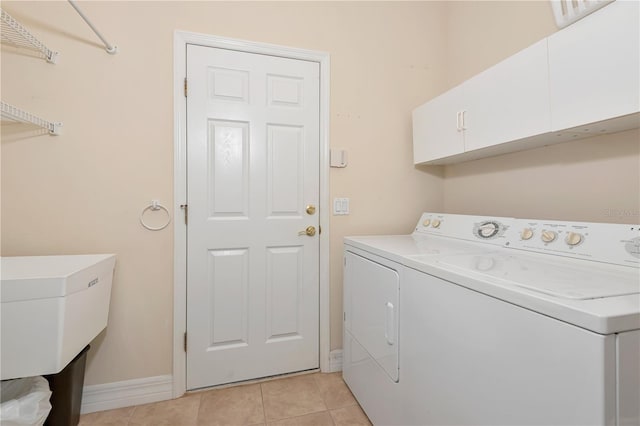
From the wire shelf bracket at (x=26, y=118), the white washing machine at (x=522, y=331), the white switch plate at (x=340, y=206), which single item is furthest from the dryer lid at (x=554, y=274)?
the wire shelf bracket at (x=26, y=118)

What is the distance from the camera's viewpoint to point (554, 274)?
0.85m

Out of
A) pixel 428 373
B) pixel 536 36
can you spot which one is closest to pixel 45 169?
pixel 428 373

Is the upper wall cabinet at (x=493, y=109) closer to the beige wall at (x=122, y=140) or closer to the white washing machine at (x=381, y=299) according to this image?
the white washing machine at (x=381, y=299)

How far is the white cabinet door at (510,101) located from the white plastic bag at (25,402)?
2275 mm

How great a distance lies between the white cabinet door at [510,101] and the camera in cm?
116

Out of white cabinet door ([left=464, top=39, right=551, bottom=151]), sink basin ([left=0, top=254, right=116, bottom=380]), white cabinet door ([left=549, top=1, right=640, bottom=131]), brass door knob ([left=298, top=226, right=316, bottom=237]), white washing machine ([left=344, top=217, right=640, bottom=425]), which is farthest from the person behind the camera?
brass door knob ([left=298, top=226, right=316, bottom=237])

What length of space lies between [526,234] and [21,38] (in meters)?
2.54

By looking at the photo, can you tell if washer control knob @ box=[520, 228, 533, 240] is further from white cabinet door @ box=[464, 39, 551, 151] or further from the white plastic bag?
the white plastic bag

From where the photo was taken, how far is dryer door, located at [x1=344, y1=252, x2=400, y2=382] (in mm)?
1226

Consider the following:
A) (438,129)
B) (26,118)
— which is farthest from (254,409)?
(438,129)

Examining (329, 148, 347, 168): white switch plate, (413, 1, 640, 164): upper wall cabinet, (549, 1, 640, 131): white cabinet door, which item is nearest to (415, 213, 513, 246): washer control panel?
(413, 1, 640, 164): upper wall cabinet

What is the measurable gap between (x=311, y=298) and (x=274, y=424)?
0.70 m

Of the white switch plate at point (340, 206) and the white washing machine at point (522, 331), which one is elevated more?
the white switch plate at point (340, 206)

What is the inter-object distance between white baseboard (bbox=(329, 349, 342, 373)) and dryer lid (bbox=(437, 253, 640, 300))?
1.18 m
